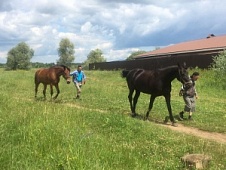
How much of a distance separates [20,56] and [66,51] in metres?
16.8

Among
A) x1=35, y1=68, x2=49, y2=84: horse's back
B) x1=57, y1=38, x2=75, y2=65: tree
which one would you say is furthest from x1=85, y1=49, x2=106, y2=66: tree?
x1=35, y1=68, x2=49, y2=84: horse's back

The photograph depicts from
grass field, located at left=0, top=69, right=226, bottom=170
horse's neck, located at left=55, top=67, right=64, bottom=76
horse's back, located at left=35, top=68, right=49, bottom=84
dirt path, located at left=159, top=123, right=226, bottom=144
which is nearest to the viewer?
grass field, located at left=0, top=69, right=226, bottom=170

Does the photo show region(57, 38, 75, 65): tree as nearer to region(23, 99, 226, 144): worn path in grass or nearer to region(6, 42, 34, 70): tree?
region(6, 42, 34, 70): tree

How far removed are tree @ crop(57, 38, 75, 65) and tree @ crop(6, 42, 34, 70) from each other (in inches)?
471

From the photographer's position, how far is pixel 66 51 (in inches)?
4144

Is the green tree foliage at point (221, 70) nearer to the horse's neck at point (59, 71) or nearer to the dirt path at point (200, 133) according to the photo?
the horse's neck at point (59, 71)

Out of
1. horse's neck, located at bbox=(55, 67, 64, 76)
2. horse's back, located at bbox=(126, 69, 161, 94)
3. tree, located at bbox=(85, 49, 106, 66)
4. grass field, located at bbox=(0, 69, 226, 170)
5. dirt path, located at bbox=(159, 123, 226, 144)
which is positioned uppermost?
tree, located at bbox=(85, 49, 106, 66)

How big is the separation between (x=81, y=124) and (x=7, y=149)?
2.88 meters

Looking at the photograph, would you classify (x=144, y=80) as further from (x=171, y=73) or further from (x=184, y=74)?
(x=184, y=74)

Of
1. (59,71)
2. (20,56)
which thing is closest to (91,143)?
(59,71)

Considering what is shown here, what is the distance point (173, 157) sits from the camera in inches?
320

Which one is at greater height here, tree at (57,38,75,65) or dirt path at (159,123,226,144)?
tree at (57,38,75,65)

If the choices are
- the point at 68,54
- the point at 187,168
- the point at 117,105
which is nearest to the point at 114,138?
the point at 187,168

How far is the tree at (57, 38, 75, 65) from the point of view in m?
104
